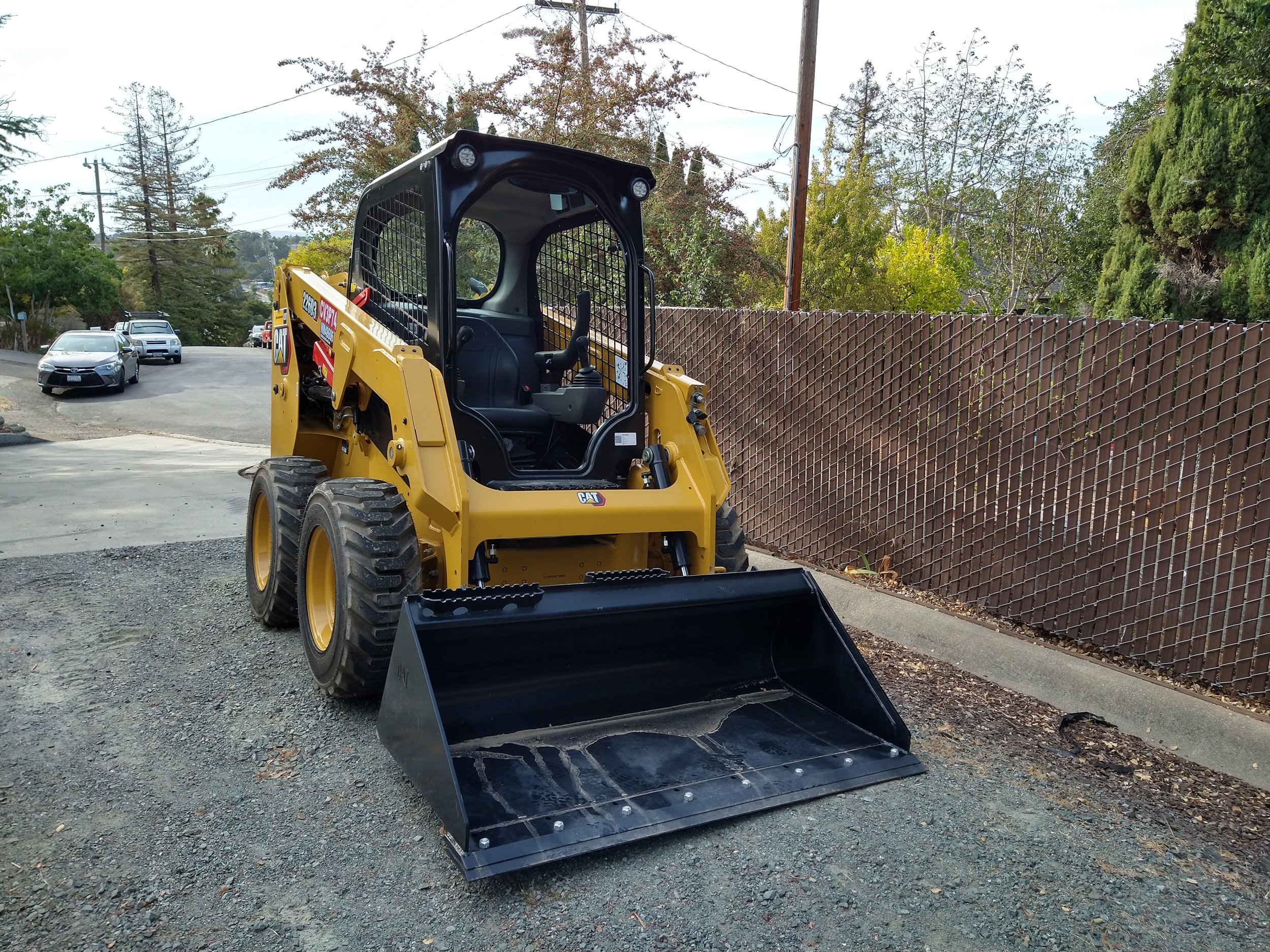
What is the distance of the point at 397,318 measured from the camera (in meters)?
4.99

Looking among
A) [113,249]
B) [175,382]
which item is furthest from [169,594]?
[113,249]

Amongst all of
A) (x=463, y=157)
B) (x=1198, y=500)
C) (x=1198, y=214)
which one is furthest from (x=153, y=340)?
(x=1198, y=500)

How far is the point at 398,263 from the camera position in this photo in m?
4.98

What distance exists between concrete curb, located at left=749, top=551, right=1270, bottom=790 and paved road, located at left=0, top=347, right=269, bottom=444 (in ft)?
44.6

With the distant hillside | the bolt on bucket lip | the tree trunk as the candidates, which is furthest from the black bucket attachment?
the distant hillside

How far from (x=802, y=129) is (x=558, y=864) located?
29.6 feet

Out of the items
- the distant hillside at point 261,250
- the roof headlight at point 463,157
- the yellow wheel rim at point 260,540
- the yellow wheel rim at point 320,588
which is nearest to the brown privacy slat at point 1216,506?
the roof headlight at point 463,157

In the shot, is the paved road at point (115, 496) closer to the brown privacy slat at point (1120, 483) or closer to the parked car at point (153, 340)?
the brown privacy slat at point (1120, 483)

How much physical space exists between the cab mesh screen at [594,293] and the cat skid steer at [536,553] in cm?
2

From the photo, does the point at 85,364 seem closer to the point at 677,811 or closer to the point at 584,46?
the point at 584,46

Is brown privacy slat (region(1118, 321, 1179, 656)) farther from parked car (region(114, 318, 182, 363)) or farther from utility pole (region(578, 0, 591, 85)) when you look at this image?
parked car (region(114, 318, 182, 363))

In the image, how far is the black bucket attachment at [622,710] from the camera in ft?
10.5

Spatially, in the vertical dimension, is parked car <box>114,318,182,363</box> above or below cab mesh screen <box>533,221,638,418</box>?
below

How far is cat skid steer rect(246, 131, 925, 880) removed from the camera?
3.47 metres
